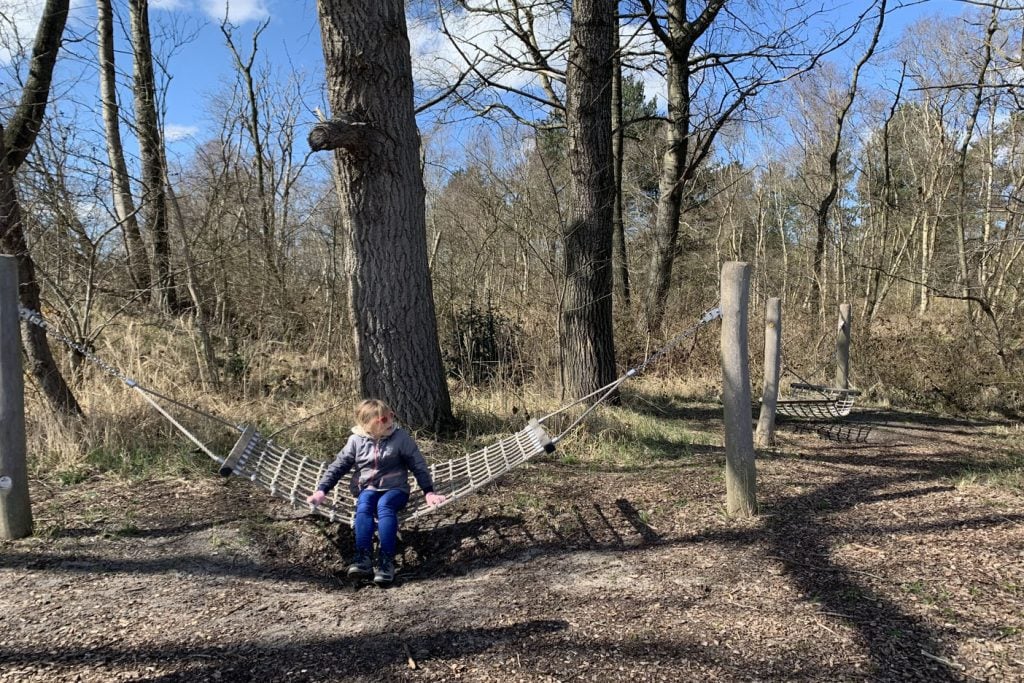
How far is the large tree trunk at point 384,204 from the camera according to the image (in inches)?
198

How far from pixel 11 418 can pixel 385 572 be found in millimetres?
2105

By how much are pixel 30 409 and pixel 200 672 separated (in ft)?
13.4

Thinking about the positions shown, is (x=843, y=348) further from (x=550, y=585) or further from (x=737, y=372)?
(x=550, y=585)

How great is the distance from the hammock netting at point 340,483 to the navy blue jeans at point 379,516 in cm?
9

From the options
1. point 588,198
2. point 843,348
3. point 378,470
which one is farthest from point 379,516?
point 843,348

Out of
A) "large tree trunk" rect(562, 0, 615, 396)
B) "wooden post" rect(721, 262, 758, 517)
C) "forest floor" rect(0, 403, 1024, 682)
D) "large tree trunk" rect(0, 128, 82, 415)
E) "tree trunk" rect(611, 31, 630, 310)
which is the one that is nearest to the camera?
"forest floor" rect(0, 403, 1024, 682)

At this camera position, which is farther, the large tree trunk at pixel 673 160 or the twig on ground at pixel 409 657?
the large tree trunk at pixel 673 160

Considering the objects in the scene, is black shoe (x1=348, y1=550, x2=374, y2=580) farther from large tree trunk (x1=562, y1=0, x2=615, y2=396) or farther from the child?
large tree trunk (x1=562, y1=0, x2=615, y2=396)

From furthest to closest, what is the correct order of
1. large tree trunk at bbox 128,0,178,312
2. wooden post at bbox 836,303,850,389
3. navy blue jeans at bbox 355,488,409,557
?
wooden post at bbox 836,303,850,389 → large tree trunk at bbox 128,0,178,312 → navy blue jeans at bbox 355,488,409,557

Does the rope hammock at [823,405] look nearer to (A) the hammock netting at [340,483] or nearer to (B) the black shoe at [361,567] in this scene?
(A) the hammock netting at [340,483]

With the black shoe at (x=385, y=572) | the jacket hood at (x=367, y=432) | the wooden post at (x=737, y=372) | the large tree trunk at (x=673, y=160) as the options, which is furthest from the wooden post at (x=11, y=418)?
the large tree trunk at (x=673, y=160)

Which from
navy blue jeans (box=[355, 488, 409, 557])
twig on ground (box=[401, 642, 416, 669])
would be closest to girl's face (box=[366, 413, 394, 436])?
navy blue jeans (box=[355, 488, 409, 557])

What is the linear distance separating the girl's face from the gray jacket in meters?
0.04

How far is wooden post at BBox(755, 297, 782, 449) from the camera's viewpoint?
579cm
